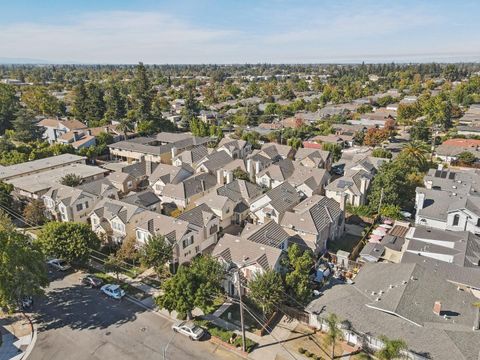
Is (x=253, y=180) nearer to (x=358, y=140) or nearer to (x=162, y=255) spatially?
(x=162, y=255)

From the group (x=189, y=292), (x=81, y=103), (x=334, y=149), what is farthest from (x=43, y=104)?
(x=189, y=292)

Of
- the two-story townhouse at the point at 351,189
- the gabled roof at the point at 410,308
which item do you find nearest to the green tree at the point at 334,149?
the two-story townhouse at the point at 351,189

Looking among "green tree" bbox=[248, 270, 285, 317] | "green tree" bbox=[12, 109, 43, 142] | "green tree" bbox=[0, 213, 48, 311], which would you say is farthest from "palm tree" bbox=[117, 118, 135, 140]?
"green tree" bbox=[248, 270, 285, 317]

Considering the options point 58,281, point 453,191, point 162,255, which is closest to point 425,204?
point 453,191

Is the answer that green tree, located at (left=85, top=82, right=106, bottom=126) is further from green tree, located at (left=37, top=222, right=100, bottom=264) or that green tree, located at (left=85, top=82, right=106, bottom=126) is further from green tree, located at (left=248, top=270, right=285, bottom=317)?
green tree, located at (left=248, top=270, right=285, bottom=317)

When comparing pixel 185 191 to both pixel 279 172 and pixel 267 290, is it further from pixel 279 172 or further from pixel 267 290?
pixel 267 290

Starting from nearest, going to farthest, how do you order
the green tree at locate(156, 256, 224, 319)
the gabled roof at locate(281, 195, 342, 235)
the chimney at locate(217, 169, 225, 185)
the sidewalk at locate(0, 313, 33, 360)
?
1. the sidewalk at locate(0, 313, 33, 360)
2. the green tree at locate(156, 256, 224, 319)
3. the gabled roof at locate(281, 195, 342, 235)
4. the chimney at locate(217, 169, 225, 185)
